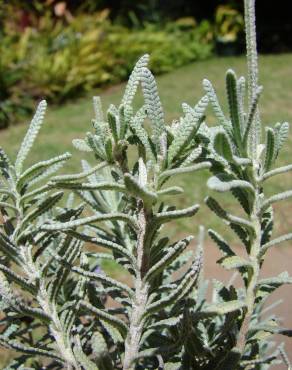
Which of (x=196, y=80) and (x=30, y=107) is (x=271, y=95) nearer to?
(x=196, y=80)

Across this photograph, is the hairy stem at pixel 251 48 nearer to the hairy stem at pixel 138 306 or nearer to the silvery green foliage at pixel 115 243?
the silvery green foliage at pixel 115 243

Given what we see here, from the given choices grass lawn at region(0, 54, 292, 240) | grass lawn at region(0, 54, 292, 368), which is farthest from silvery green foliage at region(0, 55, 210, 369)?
grass lawn at region(0, 54, 292, 240)

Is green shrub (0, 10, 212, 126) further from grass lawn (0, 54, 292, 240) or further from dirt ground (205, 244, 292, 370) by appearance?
dirt ground (205, 244, 292, 370)

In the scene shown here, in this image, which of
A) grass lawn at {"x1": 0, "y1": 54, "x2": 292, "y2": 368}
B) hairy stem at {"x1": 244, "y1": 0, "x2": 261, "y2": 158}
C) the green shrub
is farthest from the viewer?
the green shrub

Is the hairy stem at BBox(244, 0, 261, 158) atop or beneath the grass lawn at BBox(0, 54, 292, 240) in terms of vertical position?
atop

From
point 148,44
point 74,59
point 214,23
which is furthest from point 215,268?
point 214,23

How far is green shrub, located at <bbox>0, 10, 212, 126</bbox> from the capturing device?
819cm

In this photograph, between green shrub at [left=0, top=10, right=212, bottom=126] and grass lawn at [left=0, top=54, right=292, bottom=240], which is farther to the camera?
green shrub at [left=0, top=10, right=212, bottom=126]

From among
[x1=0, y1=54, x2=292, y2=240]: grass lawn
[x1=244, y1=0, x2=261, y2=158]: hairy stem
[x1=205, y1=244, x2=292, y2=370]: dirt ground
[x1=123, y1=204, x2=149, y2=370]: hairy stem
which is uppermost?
[x1=244, y1=0, x2=261, y2=158]: hairy stem

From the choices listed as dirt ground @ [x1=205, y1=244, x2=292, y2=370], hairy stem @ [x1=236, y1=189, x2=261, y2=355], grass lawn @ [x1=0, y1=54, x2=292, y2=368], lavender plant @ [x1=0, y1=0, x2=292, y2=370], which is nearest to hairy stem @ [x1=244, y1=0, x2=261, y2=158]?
lavender plant @ [x1=0, y1=0, x2=292, y2=370]

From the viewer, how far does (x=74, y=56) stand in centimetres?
892

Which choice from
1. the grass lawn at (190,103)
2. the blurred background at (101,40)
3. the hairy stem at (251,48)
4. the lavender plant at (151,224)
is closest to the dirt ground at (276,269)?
the grass lawn at (190,103)

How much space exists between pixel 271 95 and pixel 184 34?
3.78 m

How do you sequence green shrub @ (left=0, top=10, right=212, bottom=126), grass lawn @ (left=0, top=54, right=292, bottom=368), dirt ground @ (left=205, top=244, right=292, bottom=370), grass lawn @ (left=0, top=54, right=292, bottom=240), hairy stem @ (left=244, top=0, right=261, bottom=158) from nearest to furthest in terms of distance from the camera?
hairy stem @ (left=244, top=0, right=261, bottom=158) → dirt ground @ (left=205, top=244, right=292, bottom=370) → grass lawn @ (left=0, top=54, right=292, bottom=368) → grass lawn @ (left=0, top=54, right=292, bottom=240) → green shrub @ (left=0, top=10, right=212, bottom=126)
